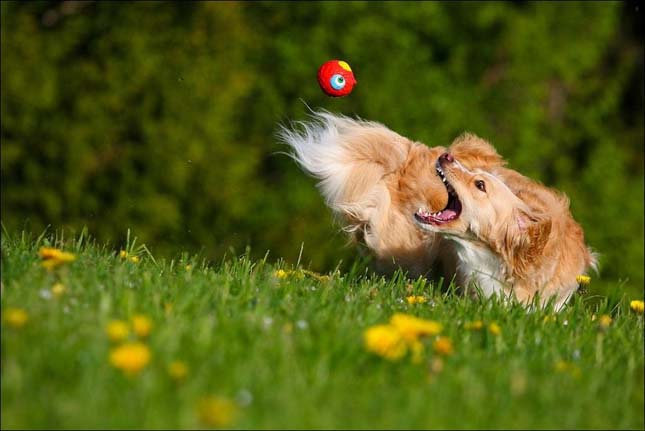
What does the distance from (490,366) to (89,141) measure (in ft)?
21.3

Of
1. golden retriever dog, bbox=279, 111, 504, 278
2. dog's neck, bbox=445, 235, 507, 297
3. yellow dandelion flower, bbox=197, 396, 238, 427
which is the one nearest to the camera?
yellow dandelion flower, bbox=197, 396, 238, 427

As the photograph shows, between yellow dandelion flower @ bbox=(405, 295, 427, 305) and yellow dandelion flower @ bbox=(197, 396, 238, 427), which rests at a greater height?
yellow dandelion flower @ bbox=(197, 396, 238, 427)

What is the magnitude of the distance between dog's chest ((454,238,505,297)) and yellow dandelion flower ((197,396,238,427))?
3218 millimetres

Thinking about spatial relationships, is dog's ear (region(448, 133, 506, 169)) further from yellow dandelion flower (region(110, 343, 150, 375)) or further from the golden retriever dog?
yellow dandelion flower (region(110, 343, 150, 375))

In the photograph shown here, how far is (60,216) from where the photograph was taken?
8961 millimetres

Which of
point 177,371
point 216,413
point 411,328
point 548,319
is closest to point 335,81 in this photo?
point 548,319

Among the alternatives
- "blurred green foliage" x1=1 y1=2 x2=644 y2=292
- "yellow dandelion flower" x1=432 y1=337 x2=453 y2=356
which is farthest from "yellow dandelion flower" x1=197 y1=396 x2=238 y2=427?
"blurred green foliage" x1=1 y1=2 x2=644 y2=292

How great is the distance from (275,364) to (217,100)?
6331mm

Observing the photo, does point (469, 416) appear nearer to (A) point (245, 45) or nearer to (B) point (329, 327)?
(B) point (329, 327)

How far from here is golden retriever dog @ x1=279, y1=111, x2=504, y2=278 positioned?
598 centimetres

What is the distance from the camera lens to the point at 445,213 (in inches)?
214

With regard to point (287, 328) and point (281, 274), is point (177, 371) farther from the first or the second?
point (281, 274)

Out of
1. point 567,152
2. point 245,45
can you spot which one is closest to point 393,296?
point 245,45

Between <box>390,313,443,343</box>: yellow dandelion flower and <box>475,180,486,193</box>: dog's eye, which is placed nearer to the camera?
<box>390,313,443,343</box>: yellow dandelion flower
